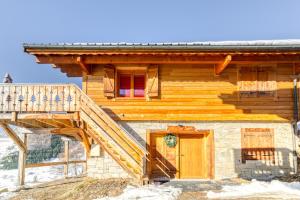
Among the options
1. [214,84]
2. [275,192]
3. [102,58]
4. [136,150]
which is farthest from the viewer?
[214,84]

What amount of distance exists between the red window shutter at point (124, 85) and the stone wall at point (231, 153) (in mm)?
1290

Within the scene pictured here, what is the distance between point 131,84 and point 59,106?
3.13m

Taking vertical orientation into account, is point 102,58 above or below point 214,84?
above

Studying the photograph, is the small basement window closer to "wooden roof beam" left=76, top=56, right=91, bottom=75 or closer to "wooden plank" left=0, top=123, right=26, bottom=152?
"wooden roof beam" left=76, top=56, right=91, bottom=75

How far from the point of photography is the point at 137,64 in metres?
12.8

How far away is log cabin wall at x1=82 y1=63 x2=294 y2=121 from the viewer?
12.6 meters

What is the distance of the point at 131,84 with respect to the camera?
13086mm

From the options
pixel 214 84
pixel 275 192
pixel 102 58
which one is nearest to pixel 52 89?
pixel 102 58

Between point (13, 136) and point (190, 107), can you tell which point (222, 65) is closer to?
point (190, 107)

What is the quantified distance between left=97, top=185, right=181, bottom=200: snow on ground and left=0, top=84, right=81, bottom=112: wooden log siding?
3.79m

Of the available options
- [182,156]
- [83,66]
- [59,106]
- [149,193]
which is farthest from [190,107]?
[59,106]

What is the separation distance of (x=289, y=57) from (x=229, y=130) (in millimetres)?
3690

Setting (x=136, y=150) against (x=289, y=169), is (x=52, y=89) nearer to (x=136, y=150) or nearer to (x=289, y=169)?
(x=136, y=150)

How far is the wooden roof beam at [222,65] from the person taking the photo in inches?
450
